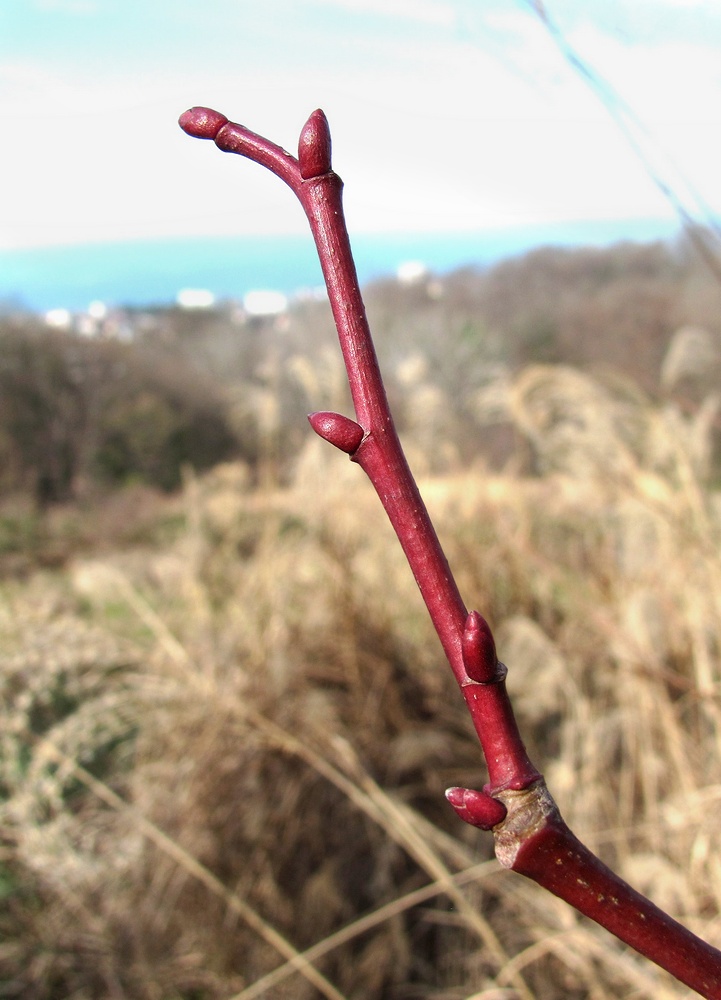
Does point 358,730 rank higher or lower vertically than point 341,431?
lower

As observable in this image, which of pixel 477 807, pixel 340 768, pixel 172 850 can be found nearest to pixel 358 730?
pixel 340 768

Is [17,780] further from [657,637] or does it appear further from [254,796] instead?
[657,637]

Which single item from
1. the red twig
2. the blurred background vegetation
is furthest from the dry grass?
the red twig

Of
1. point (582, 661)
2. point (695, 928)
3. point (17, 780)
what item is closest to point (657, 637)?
point (582, 661)

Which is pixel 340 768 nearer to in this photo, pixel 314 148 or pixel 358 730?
pixel 358 730

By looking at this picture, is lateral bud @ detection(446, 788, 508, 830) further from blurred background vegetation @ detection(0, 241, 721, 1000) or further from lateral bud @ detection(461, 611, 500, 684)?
blurred background vegetation @ detection(0, 241, 721, 1000)

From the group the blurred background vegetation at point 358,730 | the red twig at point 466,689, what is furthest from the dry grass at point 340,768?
the red twig at point 466,689
